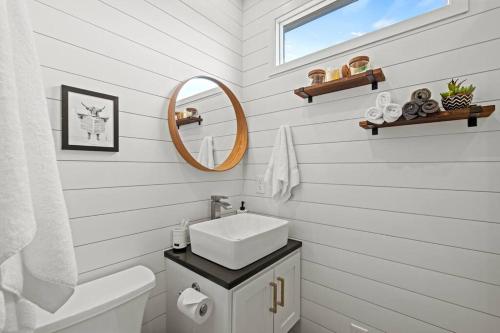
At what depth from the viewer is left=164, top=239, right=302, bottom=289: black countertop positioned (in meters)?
1.03

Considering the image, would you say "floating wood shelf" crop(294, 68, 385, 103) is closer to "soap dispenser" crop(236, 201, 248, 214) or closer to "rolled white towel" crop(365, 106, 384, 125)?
"rolled white towel" crop(365, 106, 384, 125)

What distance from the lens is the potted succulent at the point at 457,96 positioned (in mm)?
945

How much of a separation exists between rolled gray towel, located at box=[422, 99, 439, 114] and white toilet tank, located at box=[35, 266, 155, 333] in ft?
4.81

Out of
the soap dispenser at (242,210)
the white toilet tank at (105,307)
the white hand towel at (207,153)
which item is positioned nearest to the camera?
the white toilet tank at (105,307)

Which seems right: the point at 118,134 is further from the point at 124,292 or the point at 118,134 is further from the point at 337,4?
the point at 337,4

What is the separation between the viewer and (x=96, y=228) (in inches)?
41.8

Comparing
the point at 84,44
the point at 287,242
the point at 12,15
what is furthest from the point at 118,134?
the point at 287,242

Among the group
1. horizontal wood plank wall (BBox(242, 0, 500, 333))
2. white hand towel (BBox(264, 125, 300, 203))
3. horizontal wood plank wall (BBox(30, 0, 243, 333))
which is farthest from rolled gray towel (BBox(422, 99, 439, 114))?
horizontal wood plank wall (BBox(30, 0, 243, 333))

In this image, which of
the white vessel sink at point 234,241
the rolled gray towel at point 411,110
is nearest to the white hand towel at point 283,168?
the white vessel sink at point 234,241

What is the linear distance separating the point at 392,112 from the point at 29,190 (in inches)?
53.3

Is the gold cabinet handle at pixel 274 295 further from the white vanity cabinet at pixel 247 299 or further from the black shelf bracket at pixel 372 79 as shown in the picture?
the black shelf bracket at pixel 372 79

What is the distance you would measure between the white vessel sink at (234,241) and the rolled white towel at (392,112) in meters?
0.81

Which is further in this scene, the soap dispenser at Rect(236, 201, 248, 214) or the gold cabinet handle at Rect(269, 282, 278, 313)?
the soap dispenser at Rect(236, 201, 248, 214)

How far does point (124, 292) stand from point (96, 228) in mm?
327
